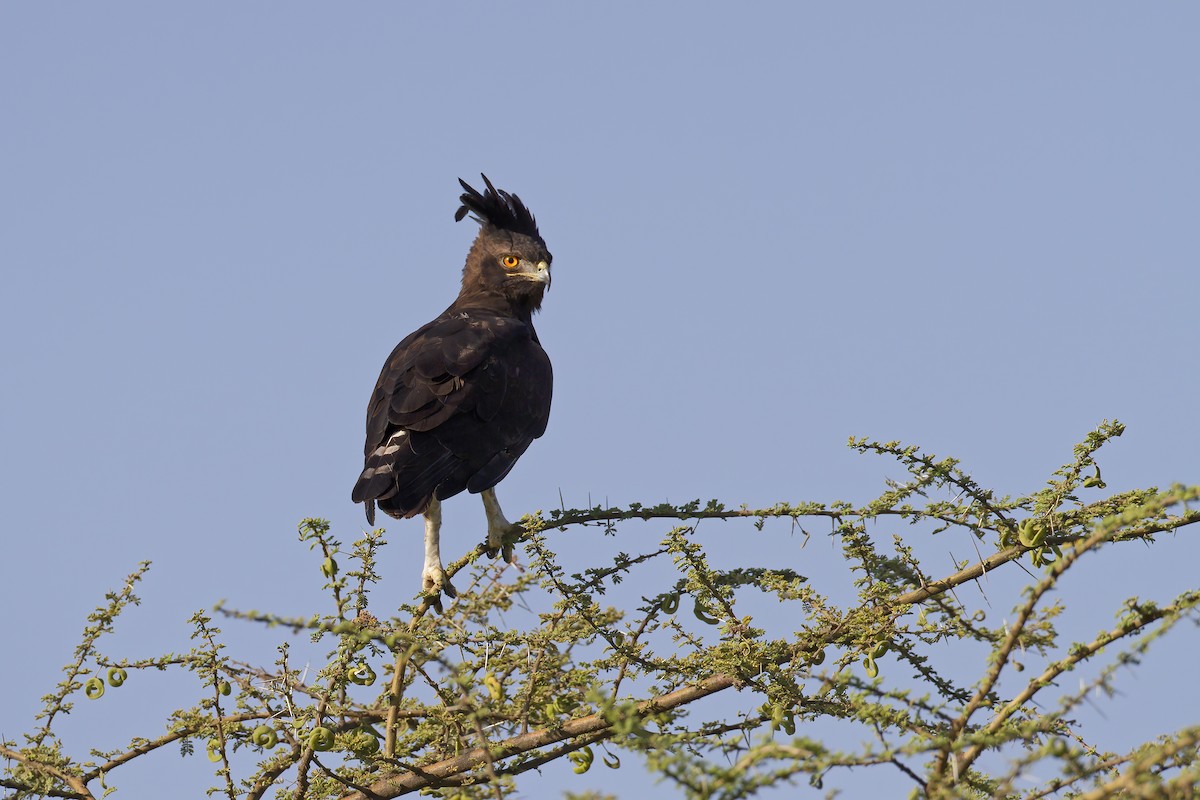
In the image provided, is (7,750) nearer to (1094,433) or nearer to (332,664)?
(332,664)

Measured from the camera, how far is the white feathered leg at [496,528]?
821 centimetres

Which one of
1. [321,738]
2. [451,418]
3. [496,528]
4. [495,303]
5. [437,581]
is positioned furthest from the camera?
[495,303]

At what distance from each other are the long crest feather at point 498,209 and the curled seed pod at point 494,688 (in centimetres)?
618

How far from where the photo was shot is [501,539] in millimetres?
8242

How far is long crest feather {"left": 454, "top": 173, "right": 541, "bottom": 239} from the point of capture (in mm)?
10828

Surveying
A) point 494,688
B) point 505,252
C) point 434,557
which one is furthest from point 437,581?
point 505,252

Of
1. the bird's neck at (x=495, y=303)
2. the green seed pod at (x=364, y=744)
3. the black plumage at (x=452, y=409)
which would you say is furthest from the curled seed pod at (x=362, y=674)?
the bird's neck at (x=495, y=303)

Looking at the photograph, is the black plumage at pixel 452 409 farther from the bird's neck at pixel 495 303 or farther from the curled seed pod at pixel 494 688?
the curled seed pod at pixel 494 688

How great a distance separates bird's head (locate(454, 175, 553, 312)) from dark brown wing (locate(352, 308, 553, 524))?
126 centimetres

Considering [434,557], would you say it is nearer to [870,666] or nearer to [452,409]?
[452,409]

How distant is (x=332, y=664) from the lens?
527 centimetres

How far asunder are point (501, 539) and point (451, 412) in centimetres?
84

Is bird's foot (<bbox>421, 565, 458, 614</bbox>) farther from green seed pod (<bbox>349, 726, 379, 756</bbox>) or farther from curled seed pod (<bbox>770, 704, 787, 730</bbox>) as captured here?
curled seed pod (<bbox>770, 704, 787, 730</bbox>)

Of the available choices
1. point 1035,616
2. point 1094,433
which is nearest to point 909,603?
point 1094,433
